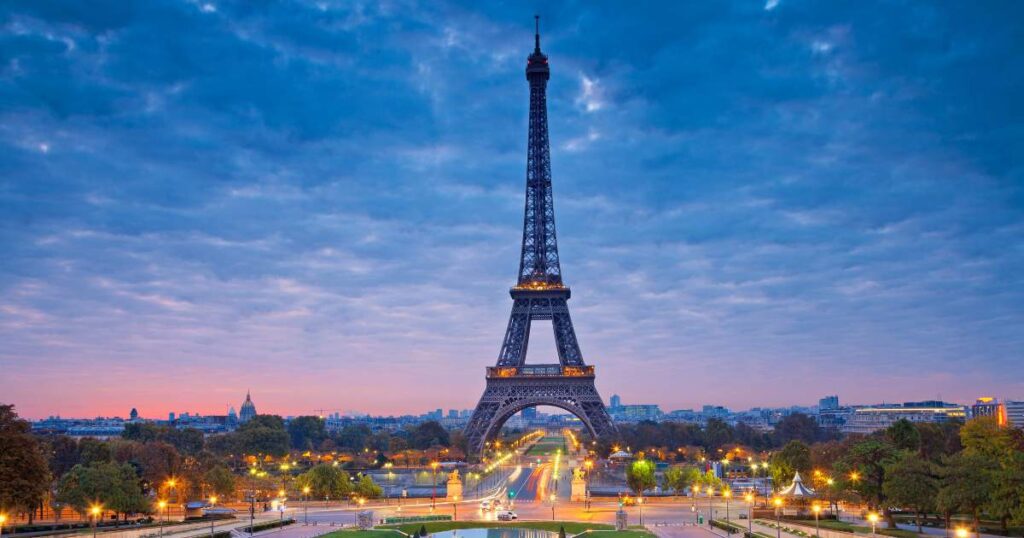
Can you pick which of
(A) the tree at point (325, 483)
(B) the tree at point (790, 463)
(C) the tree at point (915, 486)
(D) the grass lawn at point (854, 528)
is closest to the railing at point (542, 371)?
(A) the tree at point (325, 483)

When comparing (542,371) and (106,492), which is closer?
(106,492)

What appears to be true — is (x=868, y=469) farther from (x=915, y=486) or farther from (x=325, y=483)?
(x=325, y=483)

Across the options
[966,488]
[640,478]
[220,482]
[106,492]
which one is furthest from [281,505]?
[966,488]

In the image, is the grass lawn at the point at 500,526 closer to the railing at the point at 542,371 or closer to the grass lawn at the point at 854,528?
the grass lawn at the point at 854,528

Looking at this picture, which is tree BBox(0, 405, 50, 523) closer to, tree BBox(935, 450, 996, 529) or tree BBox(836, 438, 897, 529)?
tree BBox(836, 438, 897, 529)

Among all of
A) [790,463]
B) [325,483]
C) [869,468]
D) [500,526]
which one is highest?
[869,468]

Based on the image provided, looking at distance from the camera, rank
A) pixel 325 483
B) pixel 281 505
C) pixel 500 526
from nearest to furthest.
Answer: pixel 500 526 → pixel 281 505 → pixel 325 483

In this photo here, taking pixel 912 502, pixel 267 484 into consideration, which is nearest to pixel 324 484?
pixel 267 484

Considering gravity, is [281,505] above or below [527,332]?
below
